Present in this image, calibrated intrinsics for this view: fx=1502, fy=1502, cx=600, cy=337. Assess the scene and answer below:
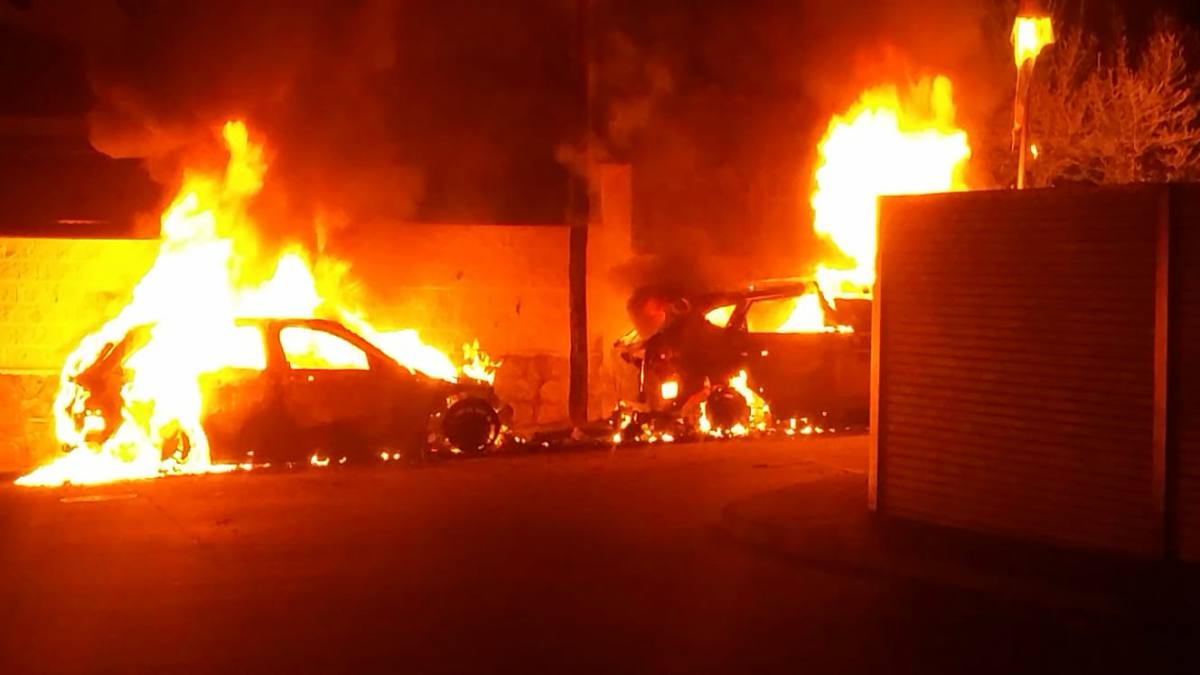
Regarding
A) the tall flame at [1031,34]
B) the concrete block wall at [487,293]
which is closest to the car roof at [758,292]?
the concrete block wall at [487,293]

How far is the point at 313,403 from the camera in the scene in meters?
15.2

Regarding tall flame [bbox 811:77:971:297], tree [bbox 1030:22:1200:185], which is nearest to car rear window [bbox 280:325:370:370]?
tall flame [bbox 811:77:971:297]

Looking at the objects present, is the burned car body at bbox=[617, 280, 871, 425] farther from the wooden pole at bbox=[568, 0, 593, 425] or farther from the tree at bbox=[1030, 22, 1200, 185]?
the tree at bbox=[1030, 22, 1200, 185]

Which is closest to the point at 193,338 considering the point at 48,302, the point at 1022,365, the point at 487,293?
the point at 48,302

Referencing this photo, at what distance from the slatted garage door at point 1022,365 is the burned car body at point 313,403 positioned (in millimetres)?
5543

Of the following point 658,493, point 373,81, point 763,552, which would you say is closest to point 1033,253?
point 763,552

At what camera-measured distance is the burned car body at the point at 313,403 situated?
14766mm

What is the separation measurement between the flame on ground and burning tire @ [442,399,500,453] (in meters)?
0.39

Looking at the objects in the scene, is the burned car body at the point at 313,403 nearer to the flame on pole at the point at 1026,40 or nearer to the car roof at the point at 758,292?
the car roof at the point at 758,292

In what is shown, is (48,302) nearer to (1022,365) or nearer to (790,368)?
(790,368)

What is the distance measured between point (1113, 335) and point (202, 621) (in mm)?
6270

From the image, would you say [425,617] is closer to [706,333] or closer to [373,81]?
[706,333]

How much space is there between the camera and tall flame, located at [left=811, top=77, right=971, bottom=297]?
75.6 ft

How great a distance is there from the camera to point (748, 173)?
23.9m
